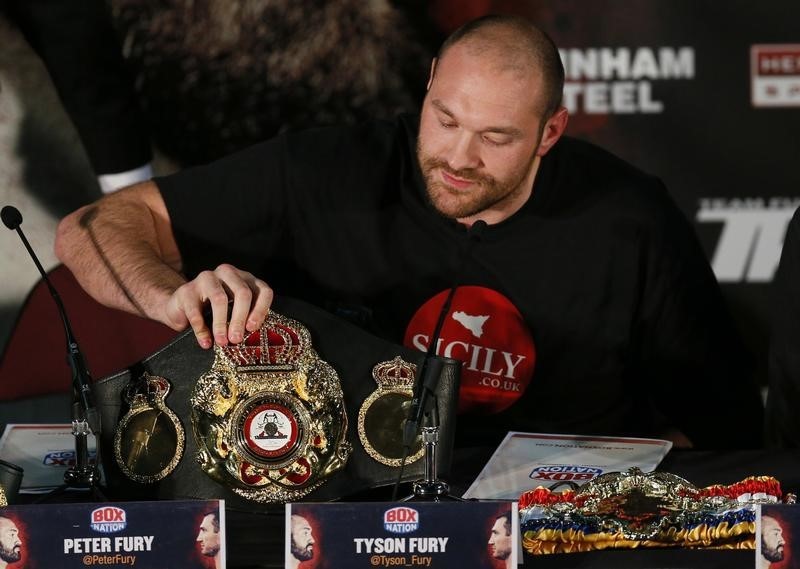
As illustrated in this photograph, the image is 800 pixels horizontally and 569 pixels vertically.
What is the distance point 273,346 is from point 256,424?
10 cm

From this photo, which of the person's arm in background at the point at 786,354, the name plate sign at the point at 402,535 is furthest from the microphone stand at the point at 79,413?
the person's arm in background at the point at 786,354

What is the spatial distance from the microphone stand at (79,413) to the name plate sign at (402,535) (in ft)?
1.08

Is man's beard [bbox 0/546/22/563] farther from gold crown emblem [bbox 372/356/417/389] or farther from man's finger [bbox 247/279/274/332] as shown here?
gold crown emblem [bbox 372/356/417/389]

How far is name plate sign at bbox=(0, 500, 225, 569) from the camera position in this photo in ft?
3.83

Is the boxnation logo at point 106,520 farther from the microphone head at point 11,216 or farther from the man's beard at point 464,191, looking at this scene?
the man's beard at point 464,191

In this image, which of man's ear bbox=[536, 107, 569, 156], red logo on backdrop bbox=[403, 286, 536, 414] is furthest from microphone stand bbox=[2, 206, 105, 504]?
man's ear bbox=[536, 107, 569, 156]

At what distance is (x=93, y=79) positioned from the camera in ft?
8.97

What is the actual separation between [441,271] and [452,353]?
17 cm

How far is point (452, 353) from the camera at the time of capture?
200cm

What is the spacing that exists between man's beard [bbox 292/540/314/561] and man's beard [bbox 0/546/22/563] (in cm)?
27

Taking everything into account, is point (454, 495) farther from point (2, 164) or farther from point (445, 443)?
point (2, 164)

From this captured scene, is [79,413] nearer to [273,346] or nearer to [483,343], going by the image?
[273,346]

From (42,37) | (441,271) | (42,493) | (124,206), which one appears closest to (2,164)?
(42,37)

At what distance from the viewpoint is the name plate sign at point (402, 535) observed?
1175 millimetres
